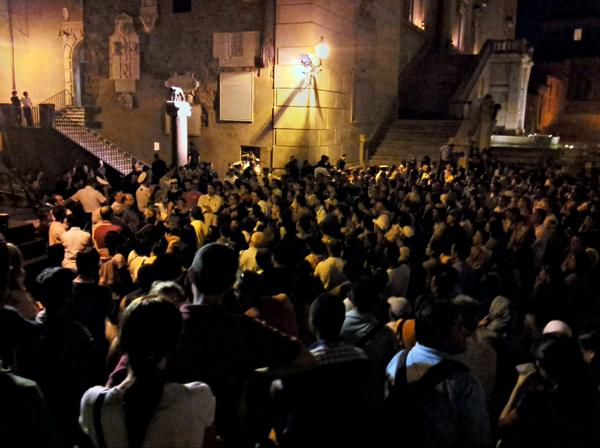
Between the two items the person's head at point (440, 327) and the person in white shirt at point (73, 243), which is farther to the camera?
the person in white shirt at point (73, 243)

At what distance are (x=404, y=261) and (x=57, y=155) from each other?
16498mm

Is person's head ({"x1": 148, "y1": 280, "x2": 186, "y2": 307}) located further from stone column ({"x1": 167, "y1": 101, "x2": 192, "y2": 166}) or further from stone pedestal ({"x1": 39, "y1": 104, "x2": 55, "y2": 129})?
stone pedestal ({"x1": 39, "y1": 104, "x2": 55, "y2": 129})

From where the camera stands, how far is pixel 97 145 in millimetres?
20500

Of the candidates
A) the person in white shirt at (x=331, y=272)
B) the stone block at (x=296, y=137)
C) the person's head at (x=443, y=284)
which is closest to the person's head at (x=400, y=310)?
the person's head at (x=443, y=284)

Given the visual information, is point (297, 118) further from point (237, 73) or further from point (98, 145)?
point (98, 145)

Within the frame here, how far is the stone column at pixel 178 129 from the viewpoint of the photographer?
17.6 metres

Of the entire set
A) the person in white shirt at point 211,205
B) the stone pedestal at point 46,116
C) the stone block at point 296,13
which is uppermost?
the stone block at point 296,13

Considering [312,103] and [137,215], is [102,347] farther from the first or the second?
[312,103]

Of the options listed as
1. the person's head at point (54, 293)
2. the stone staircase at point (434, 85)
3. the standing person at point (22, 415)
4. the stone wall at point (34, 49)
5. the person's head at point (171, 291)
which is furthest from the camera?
the stone wall at point (34, 49)

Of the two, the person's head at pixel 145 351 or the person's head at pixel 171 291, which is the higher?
the person's head at pixel 145 351

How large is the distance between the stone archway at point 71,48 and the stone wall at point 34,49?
383 millimetres

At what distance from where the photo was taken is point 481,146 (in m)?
22.8

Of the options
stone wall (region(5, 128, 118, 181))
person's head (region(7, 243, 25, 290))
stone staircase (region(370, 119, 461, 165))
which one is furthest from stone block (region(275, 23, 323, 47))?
person's head (region(7, 243, 25, 290))

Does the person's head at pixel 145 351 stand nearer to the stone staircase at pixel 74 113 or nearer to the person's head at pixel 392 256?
the person's head at pixel 392 256
